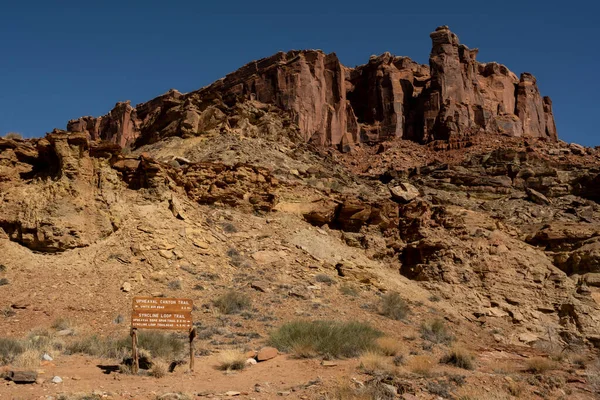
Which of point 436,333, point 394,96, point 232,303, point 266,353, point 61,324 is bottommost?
point 436,333

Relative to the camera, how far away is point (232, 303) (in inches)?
581

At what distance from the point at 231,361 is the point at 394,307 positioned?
8760 mm

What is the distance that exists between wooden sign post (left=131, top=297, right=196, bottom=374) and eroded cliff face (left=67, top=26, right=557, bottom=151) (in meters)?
52.4

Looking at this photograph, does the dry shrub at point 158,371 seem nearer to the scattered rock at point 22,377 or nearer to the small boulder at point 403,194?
the scattered rock at point 22,377

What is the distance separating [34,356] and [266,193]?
14.5 metres

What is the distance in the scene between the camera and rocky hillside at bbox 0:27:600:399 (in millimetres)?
14758

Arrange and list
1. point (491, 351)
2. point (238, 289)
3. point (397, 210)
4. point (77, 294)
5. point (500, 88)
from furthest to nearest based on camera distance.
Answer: point (500, 88)
point (397, 210)
point (238, 289)
point (491, 351)
point (77, 294)

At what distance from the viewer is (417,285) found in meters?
22.1

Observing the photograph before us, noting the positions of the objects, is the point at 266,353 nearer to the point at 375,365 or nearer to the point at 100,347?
the point at 375,365

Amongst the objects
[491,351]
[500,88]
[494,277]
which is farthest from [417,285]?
[500,88]

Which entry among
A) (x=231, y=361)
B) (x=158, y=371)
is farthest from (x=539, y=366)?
(x=158, y=371)

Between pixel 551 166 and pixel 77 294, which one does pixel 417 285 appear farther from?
pixel 551 166

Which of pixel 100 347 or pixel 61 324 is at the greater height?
pixel 61 324

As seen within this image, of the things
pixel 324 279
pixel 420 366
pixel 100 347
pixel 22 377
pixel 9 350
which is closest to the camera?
pixel 22 377
